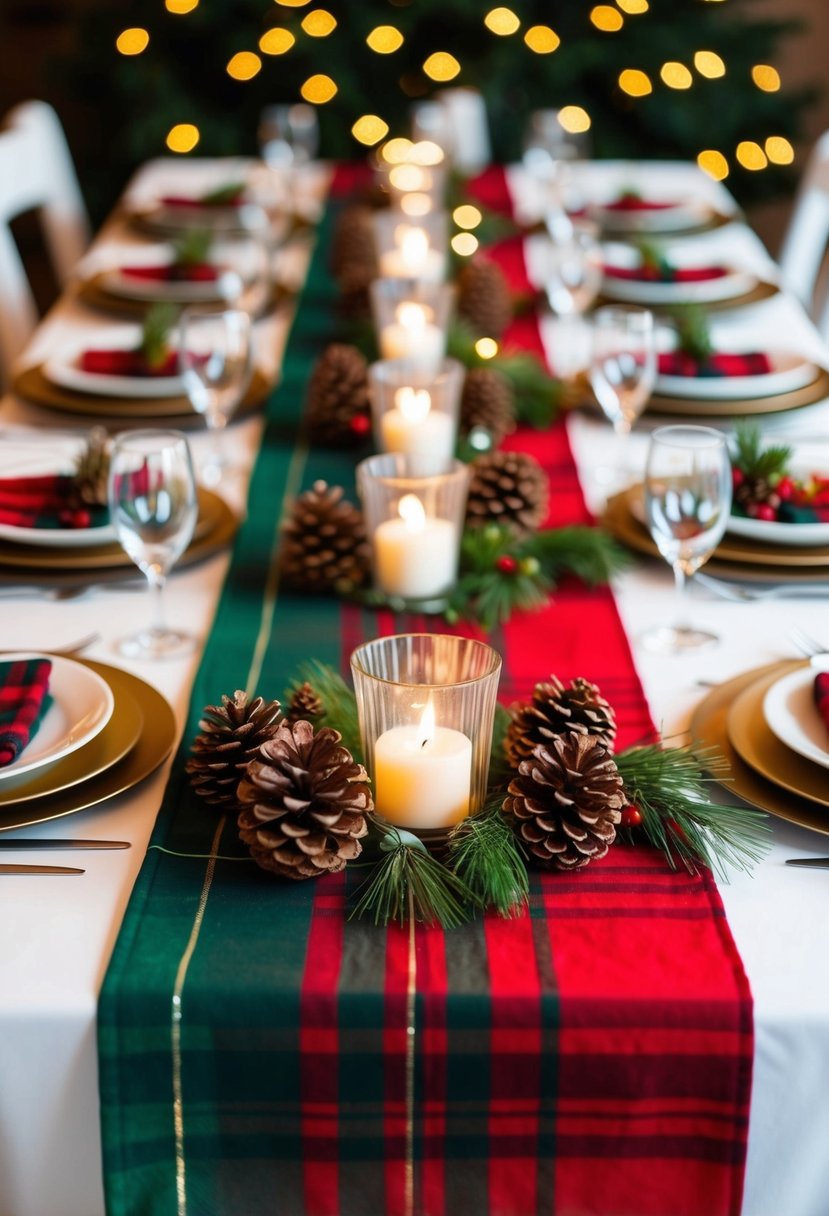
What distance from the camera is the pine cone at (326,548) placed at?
4.12 ft

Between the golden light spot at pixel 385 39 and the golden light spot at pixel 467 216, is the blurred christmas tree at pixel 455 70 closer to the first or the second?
the golden light spot at pixel 385 39

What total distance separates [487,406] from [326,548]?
16.4 inches

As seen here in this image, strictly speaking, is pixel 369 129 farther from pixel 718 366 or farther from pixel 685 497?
pixel 685 497

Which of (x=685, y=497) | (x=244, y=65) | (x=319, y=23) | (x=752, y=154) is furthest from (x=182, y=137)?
(x=685, y=497)

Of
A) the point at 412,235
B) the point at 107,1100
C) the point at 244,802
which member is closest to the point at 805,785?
the point at 244,802

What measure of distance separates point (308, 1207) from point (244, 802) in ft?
0.70

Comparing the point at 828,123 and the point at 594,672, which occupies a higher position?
the point at 594,672

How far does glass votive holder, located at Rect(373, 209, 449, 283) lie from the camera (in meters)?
2.04

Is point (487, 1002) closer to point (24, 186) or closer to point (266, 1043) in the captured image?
point (266, 1043)

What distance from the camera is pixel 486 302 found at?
1.92m

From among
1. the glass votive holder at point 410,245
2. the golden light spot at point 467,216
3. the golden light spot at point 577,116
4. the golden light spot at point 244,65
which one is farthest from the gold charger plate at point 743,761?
the golden light spot at point 244,65

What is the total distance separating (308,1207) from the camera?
75 cm

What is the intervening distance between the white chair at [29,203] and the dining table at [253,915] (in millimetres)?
636

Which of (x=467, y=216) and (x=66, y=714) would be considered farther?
(x=467, y=216)
